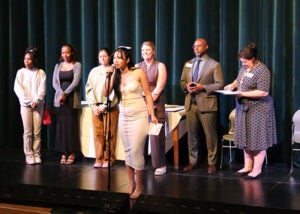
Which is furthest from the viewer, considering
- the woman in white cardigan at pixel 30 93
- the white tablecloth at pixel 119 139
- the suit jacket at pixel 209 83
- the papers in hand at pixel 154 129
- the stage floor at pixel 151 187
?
the woman in white cardigan at pixel 30 93

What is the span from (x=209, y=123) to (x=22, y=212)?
2912 millimetres

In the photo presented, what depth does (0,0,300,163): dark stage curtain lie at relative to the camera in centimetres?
609

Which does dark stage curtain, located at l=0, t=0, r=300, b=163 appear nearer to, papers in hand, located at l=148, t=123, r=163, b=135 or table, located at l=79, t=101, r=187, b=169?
table, located at l=79, t=101, r=187, b=169

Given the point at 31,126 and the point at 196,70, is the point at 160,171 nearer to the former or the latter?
the point at 196,70

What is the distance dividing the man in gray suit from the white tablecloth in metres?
0.21

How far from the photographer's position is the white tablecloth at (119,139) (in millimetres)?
6012

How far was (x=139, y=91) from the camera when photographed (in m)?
4.52

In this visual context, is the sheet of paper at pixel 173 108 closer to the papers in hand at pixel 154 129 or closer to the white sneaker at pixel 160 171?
the white sneaker at pixel 160 171

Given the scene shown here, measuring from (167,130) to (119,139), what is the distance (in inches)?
24.6

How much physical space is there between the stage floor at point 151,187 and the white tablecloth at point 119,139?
15 cm

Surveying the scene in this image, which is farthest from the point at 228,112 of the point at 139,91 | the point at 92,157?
the point at 139,91

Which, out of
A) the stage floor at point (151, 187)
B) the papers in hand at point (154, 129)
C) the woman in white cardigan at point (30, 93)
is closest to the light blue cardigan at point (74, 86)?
the woman in white cardigan at point (30, 93)

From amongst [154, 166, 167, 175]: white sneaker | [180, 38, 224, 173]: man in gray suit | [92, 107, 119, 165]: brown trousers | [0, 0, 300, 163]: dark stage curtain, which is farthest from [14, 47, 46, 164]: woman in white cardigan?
[180, 38, 224, 173]: man in gray suit

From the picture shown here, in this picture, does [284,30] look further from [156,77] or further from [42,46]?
[42,46]
